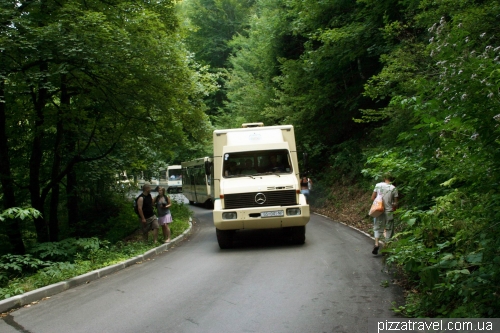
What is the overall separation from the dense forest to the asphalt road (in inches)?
32.0

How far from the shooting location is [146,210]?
12656 millimetres

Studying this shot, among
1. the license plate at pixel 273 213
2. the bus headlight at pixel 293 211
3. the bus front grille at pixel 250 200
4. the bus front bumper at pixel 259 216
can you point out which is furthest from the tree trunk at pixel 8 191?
the bus headlight at pixel 293 211

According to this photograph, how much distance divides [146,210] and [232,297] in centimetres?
654

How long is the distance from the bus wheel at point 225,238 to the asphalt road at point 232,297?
767 millimetres

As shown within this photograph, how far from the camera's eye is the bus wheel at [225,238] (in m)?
11.6

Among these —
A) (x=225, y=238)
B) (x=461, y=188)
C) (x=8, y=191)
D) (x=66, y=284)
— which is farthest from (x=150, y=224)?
(x=461, y=188)

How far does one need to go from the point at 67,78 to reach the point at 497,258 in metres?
13.2

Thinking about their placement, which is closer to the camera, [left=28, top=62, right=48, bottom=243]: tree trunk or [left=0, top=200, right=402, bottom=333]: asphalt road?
[left=0, top=200, right=402, bottom=333]: asphalt road

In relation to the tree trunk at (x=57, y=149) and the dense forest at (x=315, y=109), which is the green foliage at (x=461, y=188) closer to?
the dense forest at (x=315, y=109)

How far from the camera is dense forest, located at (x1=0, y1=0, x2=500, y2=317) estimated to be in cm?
518

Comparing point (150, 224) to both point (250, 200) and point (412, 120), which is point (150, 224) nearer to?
point (250, 200)

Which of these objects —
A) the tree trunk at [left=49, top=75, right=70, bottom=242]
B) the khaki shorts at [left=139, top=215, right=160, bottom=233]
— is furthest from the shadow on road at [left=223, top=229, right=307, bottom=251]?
the tree trunk at [left=49, top=75, right=70, bottom=242]

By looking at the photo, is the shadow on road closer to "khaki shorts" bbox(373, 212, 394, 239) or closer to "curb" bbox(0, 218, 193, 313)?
"curb" bbox(0, 218, 193, 313)

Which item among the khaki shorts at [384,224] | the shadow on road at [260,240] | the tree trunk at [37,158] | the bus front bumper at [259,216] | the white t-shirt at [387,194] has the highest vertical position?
the tree trunk at [37,158]
